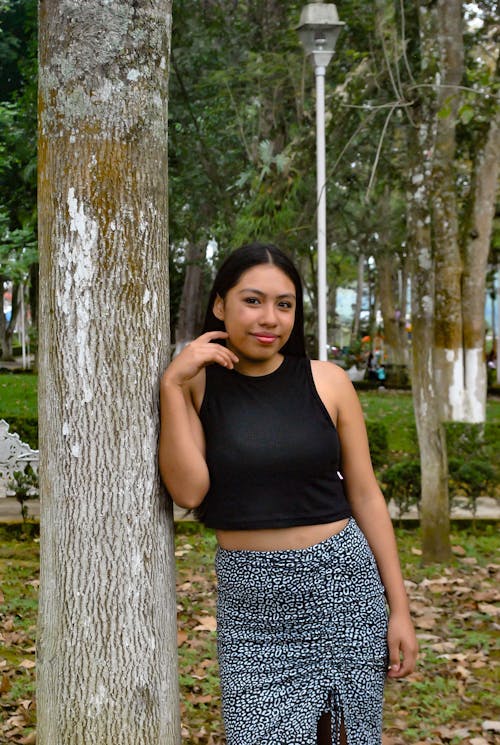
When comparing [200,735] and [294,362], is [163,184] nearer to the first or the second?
[294,362]

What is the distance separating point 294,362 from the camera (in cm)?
299

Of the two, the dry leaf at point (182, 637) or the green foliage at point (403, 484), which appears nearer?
the dry leaf at point (182, 637)

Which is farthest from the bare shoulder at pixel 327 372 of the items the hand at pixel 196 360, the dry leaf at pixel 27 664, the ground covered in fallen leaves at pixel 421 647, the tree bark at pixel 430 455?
the tree bark at pixel 430 455

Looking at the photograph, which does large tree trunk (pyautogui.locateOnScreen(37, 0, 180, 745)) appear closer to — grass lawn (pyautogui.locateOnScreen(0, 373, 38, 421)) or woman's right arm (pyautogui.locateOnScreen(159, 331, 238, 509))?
woman's right arm (pyautogui.locateOnScreen(159, 331, 238, 509))

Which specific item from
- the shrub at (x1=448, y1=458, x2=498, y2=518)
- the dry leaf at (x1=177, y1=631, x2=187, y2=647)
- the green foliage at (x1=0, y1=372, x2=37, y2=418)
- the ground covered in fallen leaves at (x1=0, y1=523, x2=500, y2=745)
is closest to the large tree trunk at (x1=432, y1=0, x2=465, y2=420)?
the shrub at (x1=448, y1=458, x2=498, y2=518)

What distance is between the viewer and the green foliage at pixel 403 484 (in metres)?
10.0

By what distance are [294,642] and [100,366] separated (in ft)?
2.85

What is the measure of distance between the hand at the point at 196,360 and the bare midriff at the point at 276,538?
0.42 m

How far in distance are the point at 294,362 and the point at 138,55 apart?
917 millimetres

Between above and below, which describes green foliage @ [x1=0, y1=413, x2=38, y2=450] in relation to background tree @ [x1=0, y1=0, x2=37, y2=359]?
below

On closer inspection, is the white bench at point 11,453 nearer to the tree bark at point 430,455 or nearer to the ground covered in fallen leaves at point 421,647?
the ground covered in fallen leaves at point 421,647

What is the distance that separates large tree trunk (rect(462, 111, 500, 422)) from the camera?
561 inches

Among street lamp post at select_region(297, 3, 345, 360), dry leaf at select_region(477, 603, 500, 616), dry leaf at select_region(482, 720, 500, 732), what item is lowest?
dry leaf at select_region(482, 720, 500, 732)

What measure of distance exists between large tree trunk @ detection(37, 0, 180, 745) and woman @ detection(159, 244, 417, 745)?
5.0 inches
